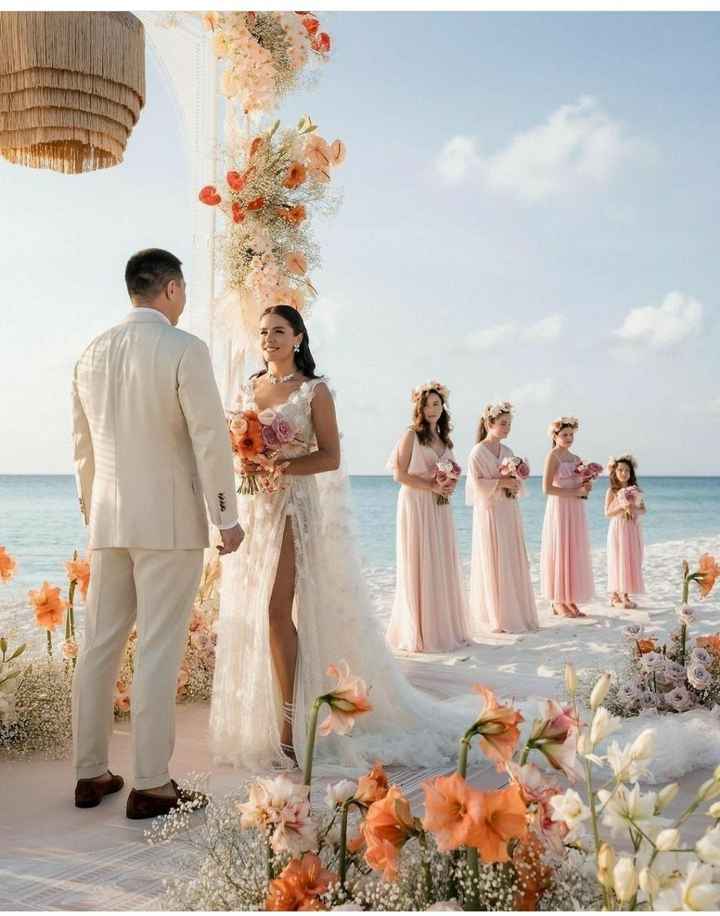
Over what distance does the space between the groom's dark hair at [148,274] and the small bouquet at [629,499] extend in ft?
21.4

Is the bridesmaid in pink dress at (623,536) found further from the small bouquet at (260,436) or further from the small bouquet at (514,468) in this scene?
the small bouquet at (260,436)

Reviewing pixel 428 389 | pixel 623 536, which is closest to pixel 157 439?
pixel 428 389

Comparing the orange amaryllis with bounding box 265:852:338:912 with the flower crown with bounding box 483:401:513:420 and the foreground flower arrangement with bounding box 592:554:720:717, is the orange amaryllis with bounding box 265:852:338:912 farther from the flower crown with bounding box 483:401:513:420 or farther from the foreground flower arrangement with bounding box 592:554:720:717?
the flower crown with bounding box 483:401:513:420

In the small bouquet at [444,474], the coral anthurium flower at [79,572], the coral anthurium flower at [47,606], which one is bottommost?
the coral anthurium flower at [47,606]

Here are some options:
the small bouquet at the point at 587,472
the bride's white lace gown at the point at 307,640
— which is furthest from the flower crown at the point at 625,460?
the bride's white lace gown at the point at 307,640

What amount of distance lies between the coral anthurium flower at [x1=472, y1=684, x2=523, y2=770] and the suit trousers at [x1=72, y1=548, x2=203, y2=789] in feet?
6.62

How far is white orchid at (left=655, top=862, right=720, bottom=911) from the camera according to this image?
1394 millimetres

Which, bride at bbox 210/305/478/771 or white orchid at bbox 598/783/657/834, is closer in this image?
white orchid at bbox 598/783/657/834

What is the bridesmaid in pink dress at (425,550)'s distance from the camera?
718 cm

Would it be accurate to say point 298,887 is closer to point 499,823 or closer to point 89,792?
point 499,823

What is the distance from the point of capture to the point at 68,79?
3.71 meters

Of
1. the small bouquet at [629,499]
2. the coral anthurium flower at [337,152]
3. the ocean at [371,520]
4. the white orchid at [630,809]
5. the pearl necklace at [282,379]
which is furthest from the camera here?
the ocean at [371,520]

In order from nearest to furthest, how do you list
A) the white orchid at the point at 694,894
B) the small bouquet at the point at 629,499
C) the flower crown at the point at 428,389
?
the white orchid at the point at 694,894, the flower crown at the point at 428,389, the small bouquet at the point at 629,499

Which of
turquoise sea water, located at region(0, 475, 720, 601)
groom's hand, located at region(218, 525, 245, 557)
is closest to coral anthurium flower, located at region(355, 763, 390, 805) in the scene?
groom's hand, located at region(218, 525, 245, 557)
